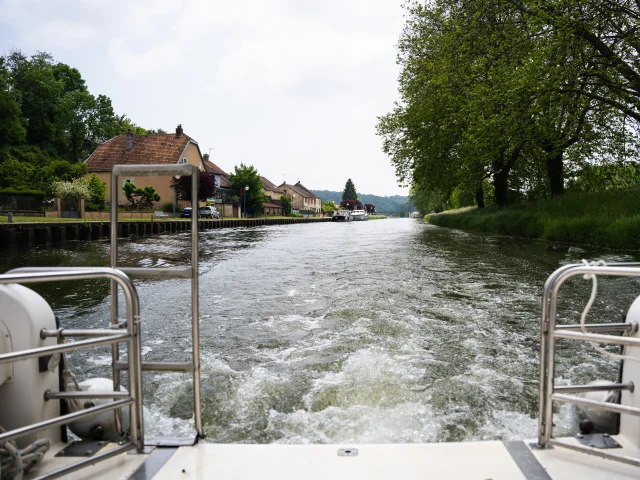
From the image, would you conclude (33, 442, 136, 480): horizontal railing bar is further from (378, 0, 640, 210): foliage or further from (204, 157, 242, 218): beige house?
(204, 157, 242, 218): beige house

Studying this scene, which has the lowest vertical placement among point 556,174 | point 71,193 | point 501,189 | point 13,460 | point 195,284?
point 13,460

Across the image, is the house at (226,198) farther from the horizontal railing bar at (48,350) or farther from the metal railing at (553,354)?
the metal railing at (553,354)

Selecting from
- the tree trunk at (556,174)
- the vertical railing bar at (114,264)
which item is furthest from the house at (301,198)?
the vertical railing bar at (114,264)

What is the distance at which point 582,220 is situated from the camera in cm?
1587

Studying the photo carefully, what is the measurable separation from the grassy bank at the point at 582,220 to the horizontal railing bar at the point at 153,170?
1402 cm

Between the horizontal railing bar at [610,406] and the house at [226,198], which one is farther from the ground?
the house at [226,198]

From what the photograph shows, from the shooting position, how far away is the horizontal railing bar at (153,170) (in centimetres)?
228

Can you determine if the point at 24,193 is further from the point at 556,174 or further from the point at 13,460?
the point at 13,460

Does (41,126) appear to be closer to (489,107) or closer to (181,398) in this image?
(489,107)

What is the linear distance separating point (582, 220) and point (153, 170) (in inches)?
647

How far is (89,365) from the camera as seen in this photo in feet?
16.6

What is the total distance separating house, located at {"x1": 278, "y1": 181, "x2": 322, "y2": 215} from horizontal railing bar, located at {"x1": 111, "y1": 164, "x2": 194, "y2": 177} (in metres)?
108

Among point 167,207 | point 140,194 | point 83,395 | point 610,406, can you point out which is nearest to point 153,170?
point 83,395

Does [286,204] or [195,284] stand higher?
[286,204]
